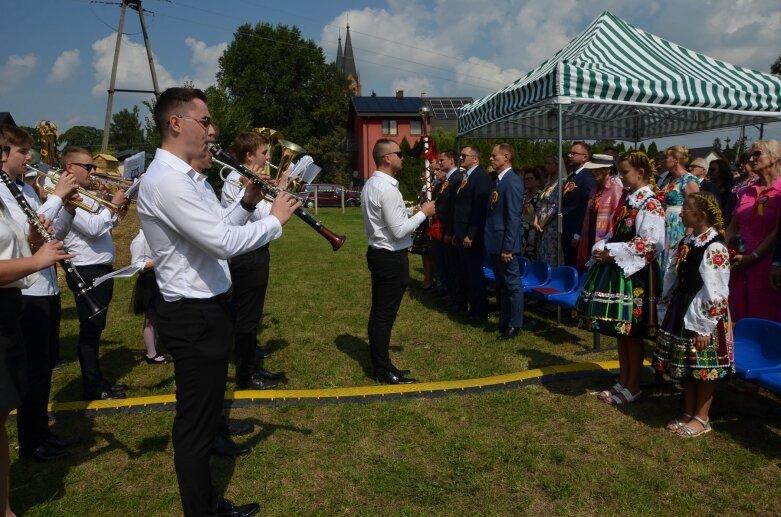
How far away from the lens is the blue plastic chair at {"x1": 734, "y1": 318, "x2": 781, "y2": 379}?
3.79 m

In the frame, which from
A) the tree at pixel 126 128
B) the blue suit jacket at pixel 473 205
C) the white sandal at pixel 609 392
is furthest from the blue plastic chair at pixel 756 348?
the tree at pixel 126 128

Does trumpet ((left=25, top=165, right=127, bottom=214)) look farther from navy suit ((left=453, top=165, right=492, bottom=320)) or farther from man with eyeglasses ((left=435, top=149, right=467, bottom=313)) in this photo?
man with eyeglasses ((left=435, top=149, right=467, bottom=313))

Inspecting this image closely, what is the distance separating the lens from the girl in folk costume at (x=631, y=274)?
4277 mm

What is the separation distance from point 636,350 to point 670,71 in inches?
184

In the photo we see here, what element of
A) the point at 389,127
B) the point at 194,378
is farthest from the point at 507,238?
the point at 389,127

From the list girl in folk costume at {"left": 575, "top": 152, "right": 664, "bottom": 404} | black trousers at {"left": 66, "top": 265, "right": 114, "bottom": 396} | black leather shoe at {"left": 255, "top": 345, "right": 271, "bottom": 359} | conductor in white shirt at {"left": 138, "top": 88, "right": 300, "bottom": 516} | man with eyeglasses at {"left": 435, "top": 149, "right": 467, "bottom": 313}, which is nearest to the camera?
conductor in white shirt at {"left": 138, "top": 88, "right": 300, "bottom": 516}

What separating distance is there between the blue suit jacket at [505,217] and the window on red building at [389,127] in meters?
48.2

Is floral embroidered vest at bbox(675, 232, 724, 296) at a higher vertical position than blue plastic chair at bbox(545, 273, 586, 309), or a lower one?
higher

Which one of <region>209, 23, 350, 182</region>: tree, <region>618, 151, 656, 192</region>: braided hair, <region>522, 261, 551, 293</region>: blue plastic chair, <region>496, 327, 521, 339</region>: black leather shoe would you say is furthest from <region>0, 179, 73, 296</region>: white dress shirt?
<region>209, 23, 350, 182</region>: tree

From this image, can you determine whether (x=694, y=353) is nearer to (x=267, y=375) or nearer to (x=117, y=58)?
(x=267, y=375)

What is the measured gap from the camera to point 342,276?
11.1 meters

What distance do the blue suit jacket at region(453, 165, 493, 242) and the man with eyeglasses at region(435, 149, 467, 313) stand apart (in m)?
0.48

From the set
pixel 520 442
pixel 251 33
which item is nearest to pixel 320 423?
pixel 520 442

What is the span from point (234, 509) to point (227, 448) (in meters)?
0.76
